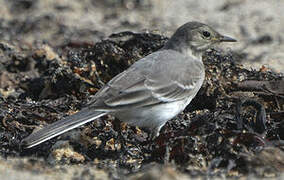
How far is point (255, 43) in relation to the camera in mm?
9438

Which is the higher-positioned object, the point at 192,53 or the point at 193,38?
the point at 193,38

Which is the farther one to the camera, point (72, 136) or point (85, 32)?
point (85, 32)

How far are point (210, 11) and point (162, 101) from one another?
16.1ft

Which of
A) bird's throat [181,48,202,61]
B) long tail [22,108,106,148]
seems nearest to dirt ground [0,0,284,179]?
long tail [22,108,106,148]

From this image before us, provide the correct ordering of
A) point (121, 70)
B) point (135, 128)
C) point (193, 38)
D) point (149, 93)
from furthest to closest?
point (121, 70) < point (193, 38) < point (135, 128) < point (149, 93)

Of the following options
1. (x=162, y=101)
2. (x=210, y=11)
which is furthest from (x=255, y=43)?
(x=162, y=101)

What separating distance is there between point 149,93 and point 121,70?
168 centimetres

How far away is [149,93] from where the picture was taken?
6.14 m

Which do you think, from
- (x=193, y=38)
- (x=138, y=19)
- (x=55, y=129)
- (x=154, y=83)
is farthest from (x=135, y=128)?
(x=138, y=19)

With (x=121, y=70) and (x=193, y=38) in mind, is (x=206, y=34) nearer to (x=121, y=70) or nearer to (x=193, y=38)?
(x=193, y=38)

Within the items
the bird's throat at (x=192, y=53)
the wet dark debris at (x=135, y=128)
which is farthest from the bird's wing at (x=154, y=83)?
the wet dark debris at (x=135, y=128)

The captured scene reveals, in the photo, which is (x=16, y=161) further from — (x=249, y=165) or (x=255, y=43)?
(x=255, y=43)

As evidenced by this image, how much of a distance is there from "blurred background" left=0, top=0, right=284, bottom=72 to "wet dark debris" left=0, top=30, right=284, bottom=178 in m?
1.16

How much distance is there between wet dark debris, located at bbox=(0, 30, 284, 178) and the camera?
224 inches
